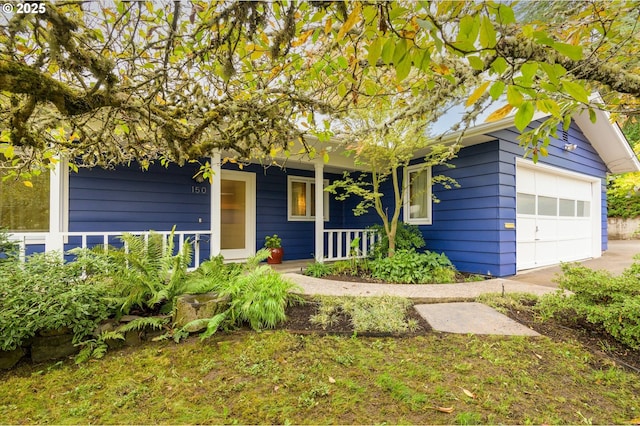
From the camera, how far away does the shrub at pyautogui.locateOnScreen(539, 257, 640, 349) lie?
7.90ft

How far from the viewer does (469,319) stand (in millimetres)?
3182

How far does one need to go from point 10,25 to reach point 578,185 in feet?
33.3

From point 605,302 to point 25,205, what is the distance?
25.3ft

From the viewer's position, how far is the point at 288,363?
230 cm

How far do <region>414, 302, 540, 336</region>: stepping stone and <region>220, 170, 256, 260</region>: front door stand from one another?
4326 mm

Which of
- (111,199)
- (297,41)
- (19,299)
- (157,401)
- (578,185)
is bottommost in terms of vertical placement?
(157,401)

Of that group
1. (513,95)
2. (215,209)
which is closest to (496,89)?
(513,95)

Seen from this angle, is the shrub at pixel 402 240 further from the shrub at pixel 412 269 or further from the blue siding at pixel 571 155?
the blue siding at pixel 571 155

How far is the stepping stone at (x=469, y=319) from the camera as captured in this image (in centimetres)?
288

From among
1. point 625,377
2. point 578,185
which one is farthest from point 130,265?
point 578,185

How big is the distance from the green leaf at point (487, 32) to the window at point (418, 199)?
17.8 feet

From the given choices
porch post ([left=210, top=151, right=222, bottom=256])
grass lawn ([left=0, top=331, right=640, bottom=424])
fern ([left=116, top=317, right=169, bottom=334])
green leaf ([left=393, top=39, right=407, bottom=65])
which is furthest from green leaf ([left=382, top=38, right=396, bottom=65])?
porch post ([left=210, top=151, right=222, bottom=256])

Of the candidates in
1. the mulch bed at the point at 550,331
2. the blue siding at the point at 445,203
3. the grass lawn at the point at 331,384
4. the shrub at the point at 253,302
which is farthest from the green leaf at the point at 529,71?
the blue siding at the point at 445,203

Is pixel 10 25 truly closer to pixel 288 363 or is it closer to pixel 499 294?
pixel 288 363
